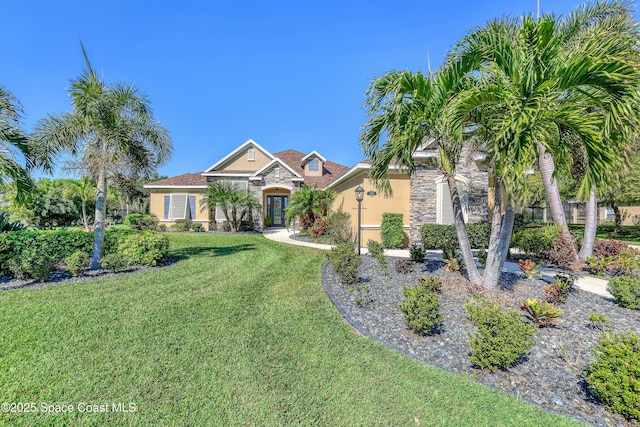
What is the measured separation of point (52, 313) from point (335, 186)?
14.2 meters

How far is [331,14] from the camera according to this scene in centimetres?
933

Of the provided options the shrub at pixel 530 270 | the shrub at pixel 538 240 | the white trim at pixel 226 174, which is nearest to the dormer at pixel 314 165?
the white trim at pixel 226 174

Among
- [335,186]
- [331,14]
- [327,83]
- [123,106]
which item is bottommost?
[335,186]

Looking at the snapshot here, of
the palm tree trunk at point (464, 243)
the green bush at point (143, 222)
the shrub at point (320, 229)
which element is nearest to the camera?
the palm tree trunk at point (464, 243)

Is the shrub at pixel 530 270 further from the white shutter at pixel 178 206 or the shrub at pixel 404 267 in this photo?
the white shutter at pixel 178 206

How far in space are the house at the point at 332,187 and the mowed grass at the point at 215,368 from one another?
5.11m

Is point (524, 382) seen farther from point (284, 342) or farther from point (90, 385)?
point (90, 385)

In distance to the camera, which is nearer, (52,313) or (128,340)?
(128,340)

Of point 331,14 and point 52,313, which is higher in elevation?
point 331,14

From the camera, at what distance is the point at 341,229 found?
45.1 feet

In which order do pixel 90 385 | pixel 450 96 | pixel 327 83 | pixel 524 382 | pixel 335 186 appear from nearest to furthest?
pixel 90 385, pixel 524 382, pixel 450 96, pixel 327 83, pixel 335 186

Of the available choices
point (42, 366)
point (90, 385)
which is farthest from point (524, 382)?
point (42, 366)

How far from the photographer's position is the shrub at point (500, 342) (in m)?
3.44

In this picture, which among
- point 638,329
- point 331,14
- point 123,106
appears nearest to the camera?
point 638,329
